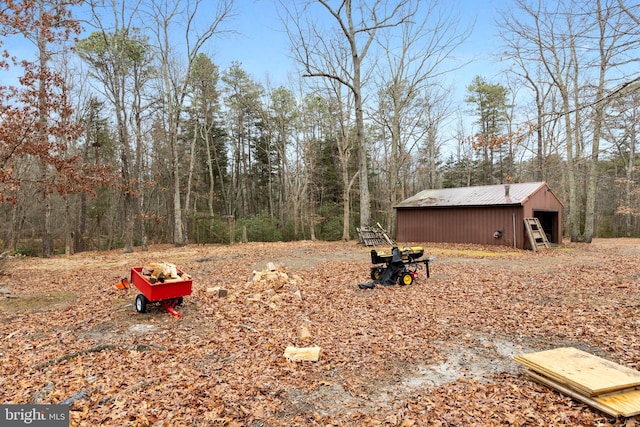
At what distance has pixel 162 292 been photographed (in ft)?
19.9

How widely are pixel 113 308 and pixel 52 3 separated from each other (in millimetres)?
11898

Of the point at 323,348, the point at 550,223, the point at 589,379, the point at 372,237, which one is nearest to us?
the point at 589,379

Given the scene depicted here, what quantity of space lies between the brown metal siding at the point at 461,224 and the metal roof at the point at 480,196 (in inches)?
12.0

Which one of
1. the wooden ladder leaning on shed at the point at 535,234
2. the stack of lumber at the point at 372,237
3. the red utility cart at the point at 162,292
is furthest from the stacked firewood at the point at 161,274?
the wooden ladder leaning on shed at the point at 535,234

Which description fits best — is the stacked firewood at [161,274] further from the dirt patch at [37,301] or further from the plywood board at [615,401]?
the plywood board at [615,401]

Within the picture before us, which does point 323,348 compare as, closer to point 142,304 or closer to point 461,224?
point 142,304

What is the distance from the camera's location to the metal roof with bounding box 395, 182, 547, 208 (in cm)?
1639

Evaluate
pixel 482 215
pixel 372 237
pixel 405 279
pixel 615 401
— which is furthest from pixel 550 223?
pixel 615 401

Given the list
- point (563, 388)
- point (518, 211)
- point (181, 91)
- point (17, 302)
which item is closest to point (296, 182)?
point (181, 91)

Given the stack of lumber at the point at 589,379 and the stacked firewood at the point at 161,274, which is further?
the stacked firewood at the point at 161,274

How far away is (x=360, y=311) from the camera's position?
6.25 meters

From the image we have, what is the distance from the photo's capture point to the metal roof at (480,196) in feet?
53.8

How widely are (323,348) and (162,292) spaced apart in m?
3.23

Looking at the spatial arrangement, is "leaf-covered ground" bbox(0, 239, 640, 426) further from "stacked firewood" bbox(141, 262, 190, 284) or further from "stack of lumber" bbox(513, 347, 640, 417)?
"stacked firewood" bbox(141, 262, 190, 284)
